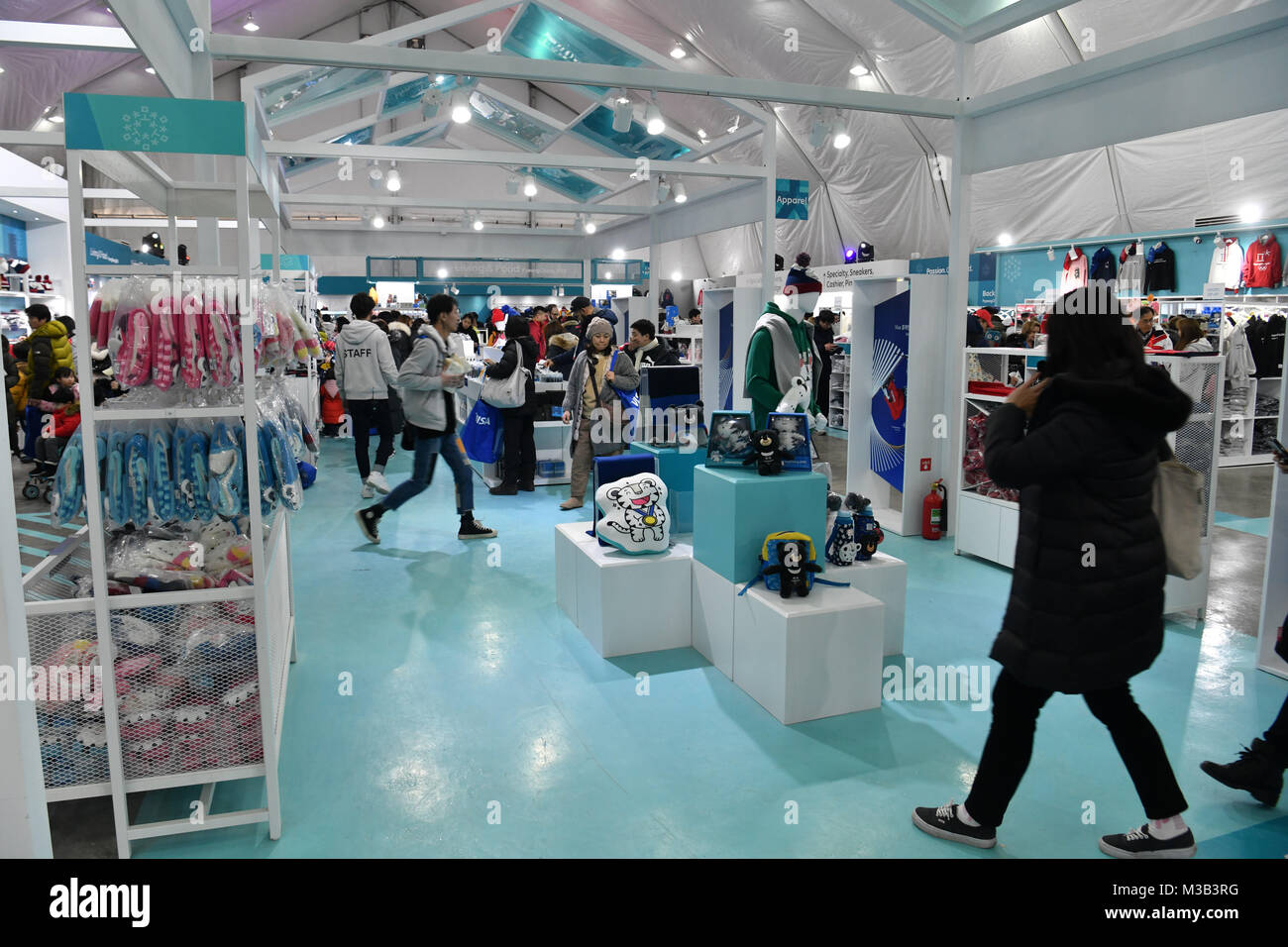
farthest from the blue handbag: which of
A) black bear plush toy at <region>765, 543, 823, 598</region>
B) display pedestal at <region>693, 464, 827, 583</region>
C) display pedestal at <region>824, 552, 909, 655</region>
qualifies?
black bear plush toy at <region>765, 543, 823, 598</region>

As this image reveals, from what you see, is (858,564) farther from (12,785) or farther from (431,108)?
(431,108)

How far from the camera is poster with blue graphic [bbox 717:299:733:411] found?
351 inches

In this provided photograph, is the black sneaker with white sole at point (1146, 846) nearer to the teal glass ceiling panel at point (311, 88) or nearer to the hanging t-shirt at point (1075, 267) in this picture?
the teal glass ceiling panel at point (311, 88)

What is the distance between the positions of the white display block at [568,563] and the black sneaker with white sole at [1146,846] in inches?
104

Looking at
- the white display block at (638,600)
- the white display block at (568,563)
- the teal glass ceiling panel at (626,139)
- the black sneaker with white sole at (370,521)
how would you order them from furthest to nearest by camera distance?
the teal glass ceiling panel at (626,139) → the black sneaker with white sole at (370,521) → the white display block at (568,563) → the white display block at (638,600)

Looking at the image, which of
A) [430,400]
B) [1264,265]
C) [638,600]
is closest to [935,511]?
[638,600]

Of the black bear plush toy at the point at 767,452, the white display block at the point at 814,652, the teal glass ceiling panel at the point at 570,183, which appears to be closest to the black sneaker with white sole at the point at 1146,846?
the white display block at the point at 814,652

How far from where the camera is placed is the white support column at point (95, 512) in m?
2.31

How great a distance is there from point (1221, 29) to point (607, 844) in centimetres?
463

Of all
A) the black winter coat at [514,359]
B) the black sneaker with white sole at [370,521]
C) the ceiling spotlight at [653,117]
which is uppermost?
the ceiling spotlight at [653,117]

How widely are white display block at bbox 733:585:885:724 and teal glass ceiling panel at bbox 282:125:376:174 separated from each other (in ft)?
26.9

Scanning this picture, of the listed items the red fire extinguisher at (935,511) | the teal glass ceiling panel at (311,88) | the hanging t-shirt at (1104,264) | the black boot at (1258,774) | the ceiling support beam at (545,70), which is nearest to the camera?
the black boot at (1258,774)

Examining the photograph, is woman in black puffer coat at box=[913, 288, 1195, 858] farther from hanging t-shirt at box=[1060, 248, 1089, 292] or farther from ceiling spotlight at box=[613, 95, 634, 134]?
hanging t-shirt at box=[1060, 248, 1089, 292]

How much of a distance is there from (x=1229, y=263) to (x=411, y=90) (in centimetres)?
959
